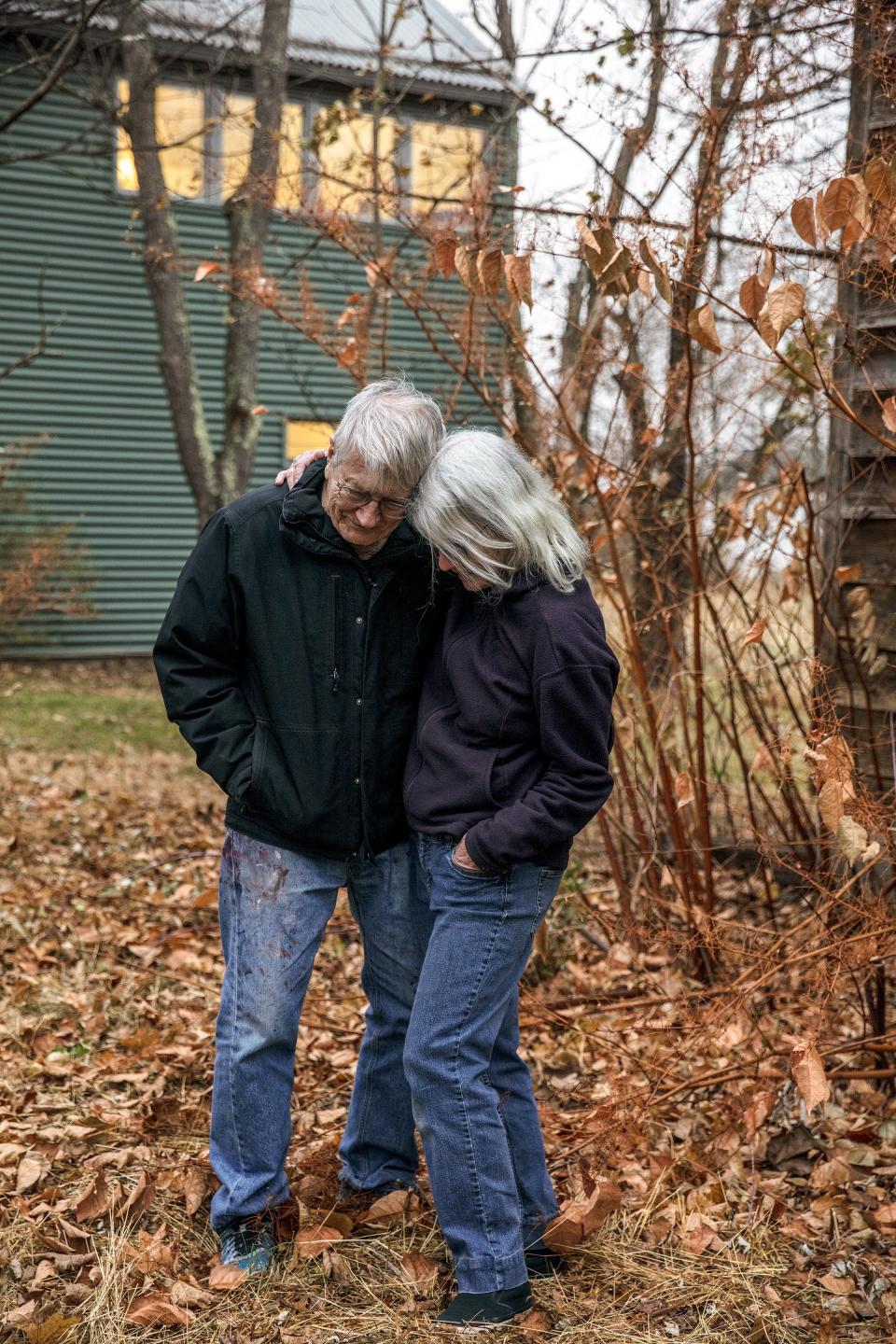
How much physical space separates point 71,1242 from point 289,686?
1595mm

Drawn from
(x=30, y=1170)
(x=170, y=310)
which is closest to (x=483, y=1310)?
(x=30, y=1170)

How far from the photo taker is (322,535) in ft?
9.75

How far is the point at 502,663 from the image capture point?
2775mm

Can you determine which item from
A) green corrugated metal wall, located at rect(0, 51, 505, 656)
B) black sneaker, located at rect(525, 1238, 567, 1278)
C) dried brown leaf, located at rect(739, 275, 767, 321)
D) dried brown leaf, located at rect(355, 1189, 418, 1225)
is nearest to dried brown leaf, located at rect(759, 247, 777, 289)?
dried brown leaf, located at rect(739, 275, 767, 321)

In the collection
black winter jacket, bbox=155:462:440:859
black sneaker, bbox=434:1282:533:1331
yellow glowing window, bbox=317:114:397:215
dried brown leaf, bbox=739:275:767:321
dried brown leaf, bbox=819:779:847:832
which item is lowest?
black sneaker, bbox=434:1282:533:1331

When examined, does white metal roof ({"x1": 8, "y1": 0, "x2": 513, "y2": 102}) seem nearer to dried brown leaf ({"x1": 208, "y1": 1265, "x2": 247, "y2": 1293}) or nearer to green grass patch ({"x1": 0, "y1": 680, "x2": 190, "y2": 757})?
green grass patch ({"x1": 0, "y1": 680, "x2": 190, "y2": 757})

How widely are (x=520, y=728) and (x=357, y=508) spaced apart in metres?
0.64

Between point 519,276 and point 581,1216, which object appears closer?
point 581,1216

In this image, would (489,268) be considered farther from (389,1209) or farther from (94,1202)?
(94,1202)

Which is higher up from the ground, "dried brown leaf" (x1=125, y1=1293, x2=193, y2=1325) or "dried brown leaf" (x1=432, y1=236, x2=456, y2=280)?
"dried brown leaf" (x1=432, y1=236, x2=456, y2=280)

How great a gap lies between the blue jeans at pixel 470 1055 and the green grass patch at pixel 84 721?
21.7ft

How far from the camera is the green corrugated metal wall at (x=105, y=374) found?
43.8 ft

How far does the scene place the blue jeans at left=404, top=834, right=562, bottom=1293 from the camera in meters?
2.77

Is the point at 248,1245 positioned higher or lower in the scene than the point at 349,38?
lower
